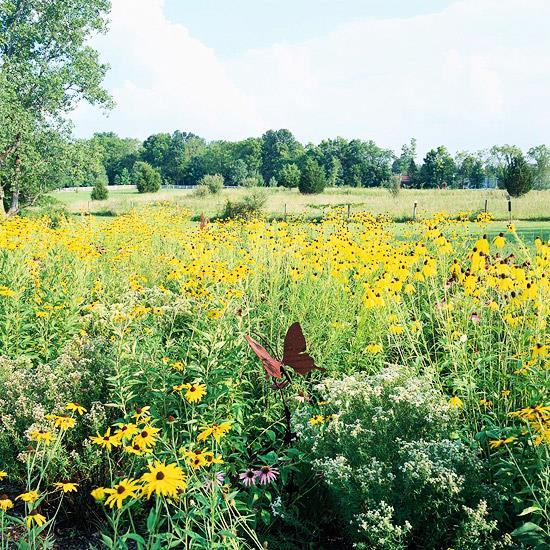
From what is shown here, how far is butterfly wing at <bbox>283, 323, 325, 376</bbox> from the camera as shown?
2.69m

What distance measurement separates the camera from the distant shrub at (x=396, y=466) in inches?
80.4

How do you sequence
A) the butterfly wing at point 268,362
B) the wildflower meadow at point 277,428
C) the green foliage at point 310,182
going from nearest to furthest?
the wildflower meadow at point 277,428 < the butterfly wing at point 268,362 < the green foliage at point 310,182

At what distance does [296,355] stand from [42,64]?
19378 mm

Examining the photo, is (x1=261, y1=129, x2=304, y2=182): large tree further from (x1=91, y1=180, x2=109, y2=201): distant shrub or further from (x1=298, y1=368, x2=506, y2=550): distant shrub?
(x1=298, y1=368, x2=506, y2=550): distant shrub

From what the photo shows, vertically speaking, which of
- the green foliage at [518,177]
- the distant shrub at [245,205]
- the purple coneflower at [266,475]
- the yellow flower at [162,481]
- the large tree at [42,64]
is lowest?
the purple coneflower at [266,475]

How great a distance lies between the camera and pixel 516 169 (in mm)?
26703

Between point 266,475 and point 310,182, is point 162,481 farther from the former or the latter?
point 310,182

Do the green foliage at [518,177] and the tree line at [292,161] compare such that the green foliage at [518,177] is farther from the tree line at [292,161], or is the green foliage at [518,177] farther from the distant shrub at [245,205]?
the tree line at [292,161]

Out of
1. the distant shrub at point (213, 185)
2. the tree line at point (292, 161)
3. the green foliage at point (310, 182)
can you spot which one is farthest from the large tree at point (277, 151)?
the distant shrub at point (213, 185)

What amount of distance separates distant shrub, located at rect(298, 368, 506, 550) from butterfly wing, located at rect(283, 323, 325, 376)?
172 mm

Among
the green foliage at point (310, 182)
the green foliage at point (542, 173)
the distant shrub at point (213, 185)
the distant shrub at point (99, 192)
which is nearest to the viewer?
the distant shrub at point (213, 185)

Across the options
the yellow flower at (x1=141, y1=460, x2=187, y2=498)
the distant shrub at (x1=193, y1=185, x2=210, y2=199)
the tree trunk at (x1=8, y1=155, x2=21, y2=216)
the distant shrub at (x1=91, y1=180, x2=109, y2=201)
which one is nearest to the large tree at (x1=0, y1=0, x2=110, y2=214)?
the tree trunk at (x1=8, y1=155, x2=21, y2=216)

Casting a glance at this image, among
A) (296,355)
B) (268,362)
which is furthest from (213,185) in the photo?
(268,362)

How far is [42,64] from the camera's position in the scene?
1883 cm
